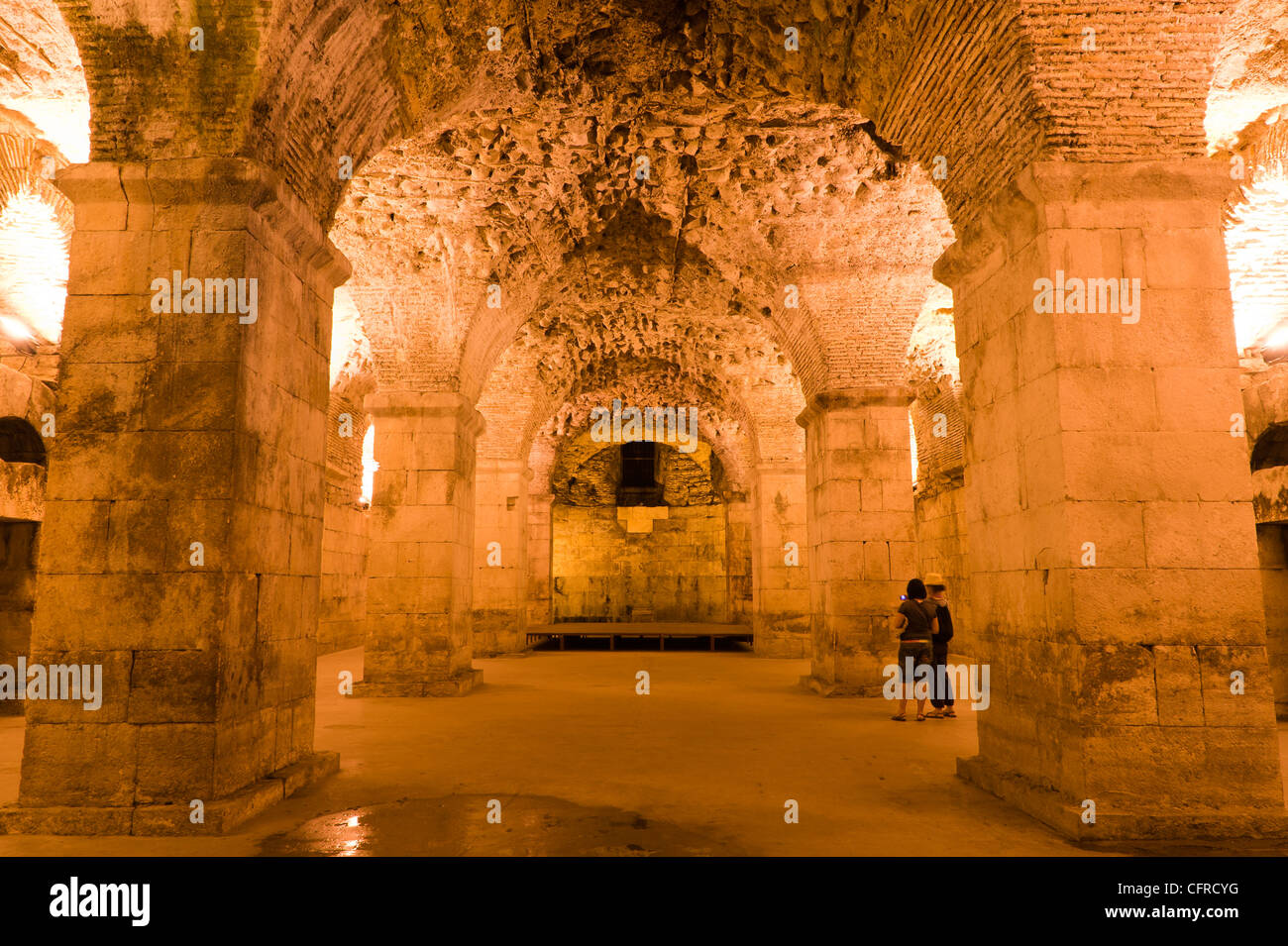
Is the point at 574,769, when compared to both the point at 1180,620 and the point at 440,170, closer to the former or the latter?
the point at 1180,620

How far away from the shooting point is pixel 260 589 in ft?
13.7

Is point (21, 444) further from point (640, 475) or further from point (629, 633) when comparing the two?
point (640, 475)

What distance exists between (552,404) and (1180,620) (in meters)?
11.9

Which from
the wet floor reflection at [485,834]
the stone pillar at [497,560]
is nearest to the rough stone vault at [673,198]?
the wet floor reflection at [485,834]

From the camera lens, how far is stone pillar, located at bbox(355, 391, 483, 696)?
8906 millimetres

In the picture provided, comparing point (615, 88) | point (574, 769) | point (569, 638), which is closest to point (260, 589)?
point (574, 769)

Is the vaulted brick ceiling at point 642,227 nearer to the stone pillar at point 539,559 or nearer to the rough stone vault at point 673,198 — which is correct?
the rough stone vault at point 673,198

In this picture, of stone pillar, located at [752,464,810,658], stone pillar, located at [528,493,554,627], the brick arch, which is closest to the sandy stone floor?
stone pillar, located at [752,464,810,658]

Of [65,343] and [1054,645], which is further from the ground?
[65,343]

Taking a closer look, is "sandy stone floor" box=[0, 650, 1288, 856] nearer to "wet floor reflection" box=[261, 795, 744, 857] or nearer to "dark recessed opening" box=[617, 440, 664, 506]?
"wet floor reflection" box=[261, 795, 744, 857]

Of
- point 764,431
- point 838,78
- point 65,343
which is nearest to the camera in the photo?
point 65,343

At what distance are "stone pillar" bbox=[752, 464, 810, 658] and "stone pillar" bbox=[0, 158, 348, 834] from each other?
34.0 feet

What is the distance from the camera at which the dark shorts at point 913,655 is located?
6.97 m

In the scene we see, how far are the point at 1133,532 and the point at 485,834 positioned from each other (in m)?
3.39
